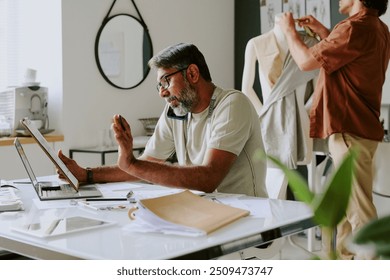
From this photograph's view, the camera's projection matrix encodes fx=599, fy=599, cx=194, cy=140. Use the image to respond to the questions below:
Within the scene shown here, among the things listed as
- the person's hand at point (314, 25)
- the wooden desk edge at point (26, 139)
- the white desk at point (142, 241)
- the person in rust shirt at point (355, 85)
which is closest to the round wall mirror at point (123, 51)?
the wooden desk edge at point (26, 139)

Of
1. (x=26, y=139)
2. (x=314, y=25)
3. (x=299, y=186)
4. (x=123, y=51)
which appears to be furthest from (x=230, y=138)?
(x=123, y=51)

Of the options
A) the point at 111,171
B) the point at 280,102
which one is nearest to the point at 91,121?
the point at 280,102

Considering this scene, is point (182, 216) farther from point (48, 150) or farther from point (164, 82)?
point (164, 82)

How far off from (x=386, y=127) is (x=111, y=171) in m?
2.38

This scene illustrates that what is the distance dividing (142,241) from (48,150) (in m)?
0.79

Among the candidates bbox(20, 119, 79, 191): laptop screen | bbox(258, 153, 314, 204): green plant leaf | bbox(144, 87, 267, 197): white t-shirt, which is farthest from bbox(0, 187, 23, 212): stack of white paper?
bbox(258, 153, 314, 204): green plant leaf

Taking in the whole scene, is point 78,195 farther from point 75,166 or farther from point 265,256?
point 265,256

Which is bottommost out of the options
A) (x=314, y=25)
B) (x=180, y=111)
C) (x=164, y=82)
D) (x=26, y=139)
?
(x=26, y=139)

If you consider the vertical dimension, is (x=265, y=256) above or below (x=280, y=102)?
below

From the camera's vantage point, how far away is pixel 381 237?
2.00 feet

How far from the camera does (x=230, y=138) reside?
2330 millimetres

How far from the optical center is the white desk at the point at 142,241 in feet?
4.48

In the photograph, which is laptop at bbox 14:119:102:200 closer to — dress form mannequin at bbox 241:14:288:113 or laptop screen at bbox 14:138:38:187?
laptop screen at bbox 14:138:38:187
